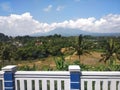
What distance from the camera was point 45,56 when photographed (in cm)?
4706

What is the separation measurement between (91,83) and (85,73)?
0.66ft

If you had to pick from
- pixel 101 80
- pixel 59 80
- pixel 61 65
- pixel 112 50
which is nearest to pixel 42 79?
pixel 59 80

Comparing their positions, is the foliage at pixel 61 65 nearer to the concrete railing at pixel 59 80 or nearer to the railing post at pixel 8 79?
the concrete railing at pixel 59 80

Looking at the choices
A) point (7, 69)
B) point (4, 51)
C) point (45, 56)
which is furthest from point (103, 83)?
point (45, 56)

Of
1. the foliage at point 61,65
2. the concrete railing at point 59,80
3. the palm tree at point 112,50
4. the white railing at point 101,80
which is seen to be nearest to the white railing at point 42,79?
the concrete railing at point 59,80

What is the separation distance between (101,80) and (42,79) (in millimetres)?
1012

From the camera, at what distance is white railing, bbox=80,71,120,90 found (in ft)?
11.5

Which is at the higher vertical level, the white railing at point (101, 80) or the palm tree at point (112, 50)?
the white railing at point (101, 80)

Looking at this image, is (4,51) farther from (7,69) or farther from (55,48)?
(7,69)

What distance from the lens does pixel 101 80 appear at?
138 inches

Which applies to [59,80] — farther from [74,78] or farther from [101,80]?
[101,80]

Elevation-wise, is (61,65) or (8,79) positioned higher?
(8,79)

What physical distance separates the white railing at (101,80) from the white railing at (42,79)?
0.31 meters

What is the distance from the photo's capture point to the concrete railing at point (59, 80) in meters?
3.51
